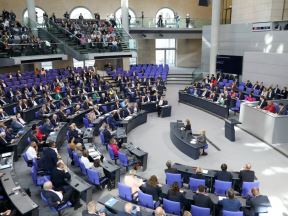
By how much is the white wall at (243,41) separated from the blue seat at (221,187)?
1393 centimetres

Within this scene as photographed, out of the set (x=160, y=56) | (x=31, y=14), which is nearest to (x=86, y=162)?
(x=31, y=14)

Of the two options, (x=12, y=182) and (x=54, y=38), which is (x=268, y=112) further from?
(x=54, y=38)

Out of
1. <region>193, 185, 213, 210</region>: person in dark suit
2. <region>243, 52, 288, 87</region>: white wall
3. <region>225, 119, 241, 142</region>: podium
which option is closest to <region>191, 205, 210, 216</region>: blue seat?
<region>193, 185, 213, 210</region>: person in dark suit

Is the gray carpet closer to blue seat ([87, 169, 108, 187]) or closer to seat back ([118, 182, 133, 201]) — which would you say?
blue seat ([87, 169, 108, 187])

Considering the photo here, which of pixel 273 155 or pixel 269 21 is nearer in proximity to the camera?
pixel 273 155

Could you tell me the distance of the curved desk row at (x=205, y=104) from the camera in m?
15.9

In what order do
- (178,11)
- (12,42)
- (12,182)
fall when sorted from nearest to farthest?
(12,182)
(12,42)
(178,11)

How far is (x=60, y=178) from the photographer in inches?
300

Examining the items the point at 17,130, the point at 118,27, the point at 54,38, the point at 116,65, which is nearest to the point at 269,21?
the point at 118,27

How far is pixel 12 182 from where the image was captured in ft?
24.3

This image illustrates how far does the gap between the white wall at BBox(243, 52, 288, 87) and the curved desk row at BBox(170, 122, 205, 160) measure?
932 centimetres

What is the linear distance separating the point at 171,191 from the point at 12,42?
1670 centimetres

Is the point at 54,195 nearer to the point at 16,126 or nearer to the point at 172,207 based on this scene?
the point at 172,207

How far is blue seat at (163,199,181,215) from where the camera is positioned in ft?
21.9
